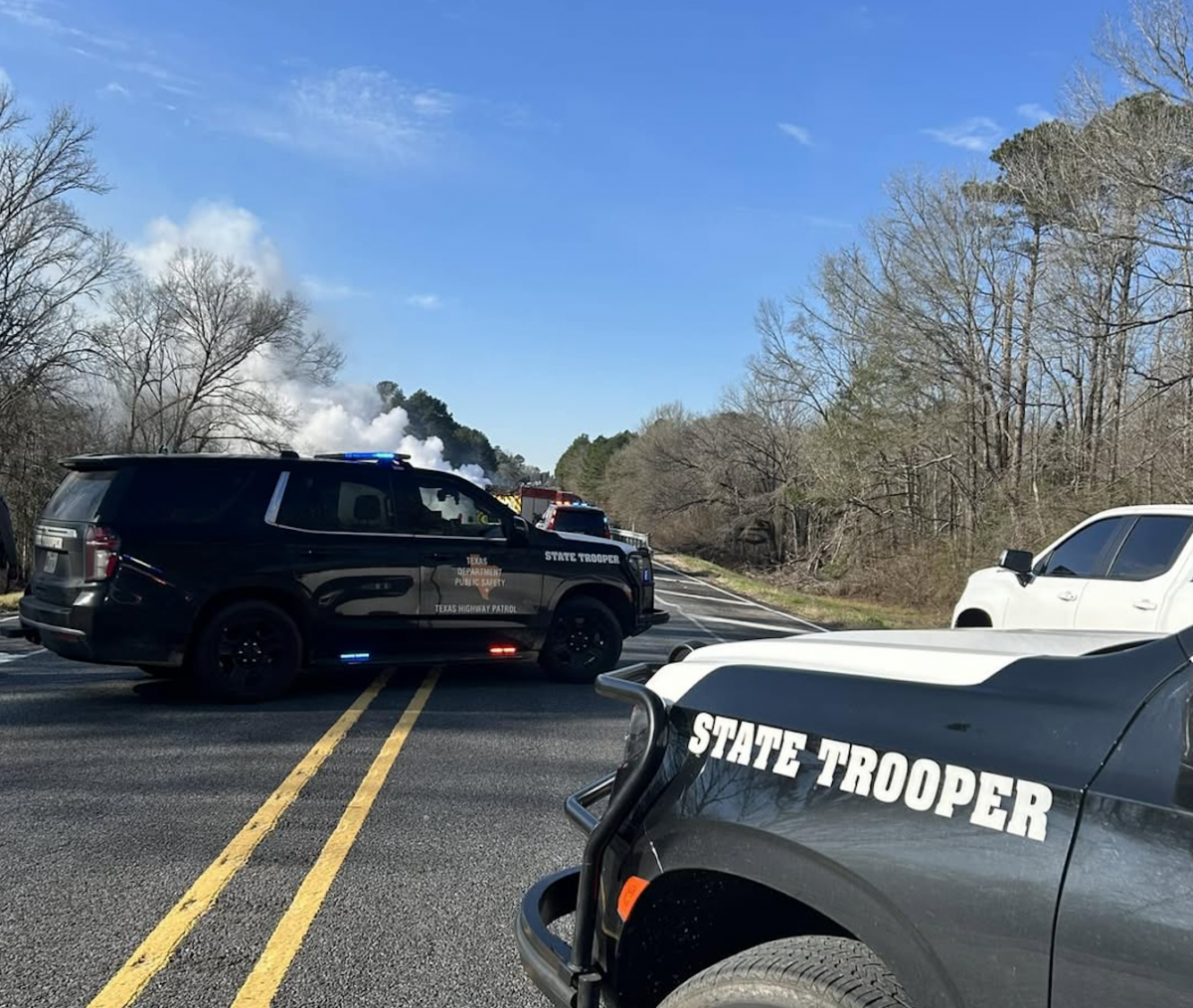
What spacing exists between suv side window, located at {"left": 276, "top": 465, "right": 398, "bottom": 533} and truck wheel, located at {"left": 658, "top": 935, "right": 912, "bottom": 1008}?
6540 millimetres

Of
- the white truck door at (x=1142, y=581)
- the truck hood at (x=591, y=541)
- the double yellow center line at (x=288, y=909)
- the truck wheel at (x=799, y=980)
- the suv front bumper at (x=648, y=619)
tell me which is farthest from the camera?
the suv front bumper at (x=648, y=619)

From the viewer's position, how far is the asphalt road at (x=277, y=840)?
10.9 ft

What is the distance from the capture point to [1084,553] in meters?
7.65

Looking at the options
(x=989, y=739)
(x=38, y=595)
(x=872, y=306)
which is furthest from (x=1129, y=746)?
(x=872, y=306)

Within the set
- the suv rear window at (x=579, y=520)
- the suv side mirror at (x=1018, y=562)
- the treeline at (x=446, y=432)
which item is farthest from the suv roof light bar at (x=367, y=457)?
the treeline at (x=446, y=432)

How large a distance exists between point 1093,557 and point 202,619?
6969 mm

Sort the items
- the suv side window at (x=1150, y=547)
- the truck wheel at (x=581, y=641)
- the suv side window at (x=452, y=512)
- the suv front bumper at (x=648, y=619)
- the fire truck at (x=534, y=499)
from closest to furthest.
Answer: the suv side window at (x=1150, y=547), the suv side window at (x=452, y=512), the truck wheel at (x=581, y=641), the suv front bumper at (x=648, y=619), the fire truck at (x=534, y=499)

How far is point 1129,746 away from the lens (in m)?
1.51

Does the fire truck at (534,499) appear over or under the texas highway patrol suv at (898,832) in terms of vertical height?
over

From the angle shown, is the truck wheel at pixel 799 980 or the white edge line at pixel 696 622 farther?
the white edge line at pixel 696 622

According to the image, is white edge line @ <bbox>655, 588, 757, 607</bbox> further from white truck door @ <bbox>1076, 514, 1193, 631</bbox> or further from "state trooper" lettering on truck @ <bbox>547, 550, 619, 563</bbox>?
white truck door @ <bbox>1076, 514, 1193, 631</bbox>

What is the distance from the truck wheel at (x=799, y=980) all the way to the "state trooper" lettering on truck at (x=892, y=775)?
0.33 m

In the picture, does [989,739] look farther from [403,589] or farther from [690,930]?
[403,589]

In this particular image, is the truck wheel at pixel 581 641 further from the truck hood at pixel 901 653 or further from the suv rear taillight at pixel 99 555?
the truck hood at pixel 901 653
